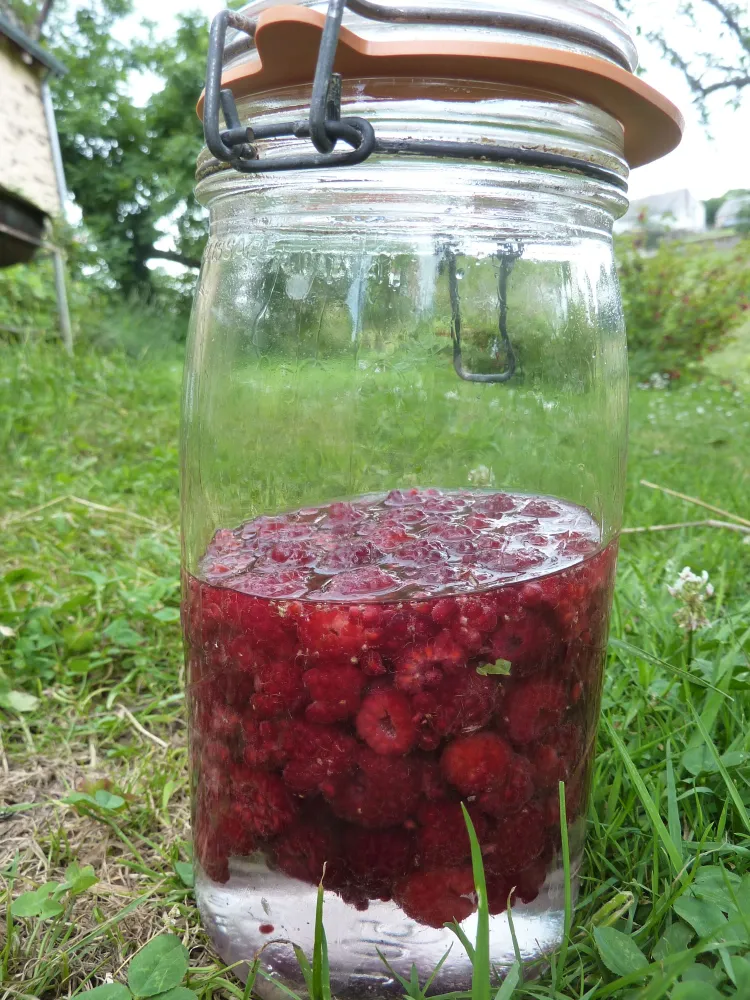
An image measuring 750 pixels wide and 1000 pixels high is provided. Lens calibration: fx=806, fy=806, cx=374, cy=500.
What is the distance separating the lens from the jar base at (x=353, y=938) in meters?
0.75

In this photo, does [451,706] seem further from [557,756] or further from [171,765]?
[171,765]

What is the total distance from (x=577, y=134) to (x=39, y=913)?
0.93 metres

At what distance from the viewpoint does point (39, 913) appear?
2.74 feet

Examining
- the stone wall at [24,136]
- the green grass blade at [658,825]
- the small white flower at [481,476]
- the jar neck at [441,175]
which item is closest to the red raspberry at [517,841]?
the green grass blade at [658,825]

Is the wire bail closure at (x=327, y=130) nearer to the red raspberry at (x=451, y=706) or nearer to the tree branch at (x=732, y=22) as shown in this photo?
the red raspberry at (x=451, y=706)

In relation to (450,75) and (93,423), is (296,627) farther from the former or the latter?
(93,423)

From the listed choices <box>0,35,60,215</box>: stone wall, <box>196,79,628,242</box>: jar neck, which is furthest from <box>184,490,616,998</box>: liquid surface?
<box>0,35,60,215</box>: stone wall

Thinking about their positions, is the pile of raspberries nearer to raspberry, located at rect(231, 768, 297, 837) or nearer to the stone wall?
raspberry, located at rect(231, 768, 297, 837)

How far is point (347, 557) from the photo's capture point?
2.54 ft

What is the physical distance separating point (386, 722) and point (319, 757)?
7 cm

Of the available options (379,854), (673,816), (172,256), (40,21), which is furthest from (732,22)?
(40,21)

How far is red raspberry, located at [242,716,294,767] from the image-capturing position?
0.73 meters

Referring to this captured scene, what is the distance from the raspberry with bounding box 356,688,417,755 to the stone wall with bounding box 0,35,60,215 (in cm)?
444

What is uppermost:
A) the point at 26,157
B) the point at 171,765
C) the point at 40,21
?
the point at 40,21
